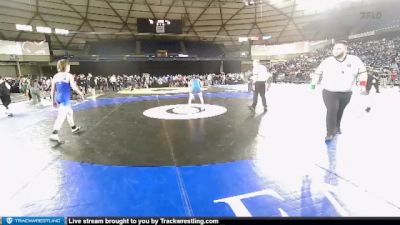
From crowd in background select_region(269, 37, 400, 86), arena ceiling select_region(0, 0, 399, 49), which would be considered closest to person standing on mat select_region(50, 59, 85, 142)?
crowd in background select_region(269, 37, 400, 86)

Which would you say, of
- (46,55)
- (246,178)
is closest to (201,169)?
(246,178)

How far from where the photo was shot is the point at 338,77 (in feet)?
12.3

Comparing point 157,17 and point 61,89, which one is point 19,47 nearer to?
point 157,17

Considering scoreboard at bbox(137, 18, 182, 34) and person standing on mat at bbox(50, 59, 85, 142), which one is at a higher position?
scoreboard at bbox(137, 18, 182, 34)

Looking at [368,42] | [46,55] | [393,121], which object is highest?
[46,55]

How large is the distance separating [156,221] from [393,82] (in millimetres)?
13047

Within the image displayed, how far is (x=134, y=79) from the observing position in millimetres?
20484

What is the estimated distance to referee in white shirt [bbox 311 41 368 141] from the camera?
12.1 ft

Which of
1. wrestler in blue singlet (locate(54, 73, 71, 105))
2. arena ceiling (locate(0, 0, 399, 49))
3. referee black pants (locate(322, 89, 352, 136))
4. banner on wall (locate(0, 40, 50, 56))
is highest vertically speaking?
arena ceiling (locate(0, 0, 399, 49))

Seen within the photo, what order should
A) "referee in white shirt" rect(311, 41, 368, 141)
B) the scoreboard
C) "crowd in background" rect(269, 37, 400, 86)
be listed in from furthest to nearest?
the scoreboard, "crowd in background" rect(269, 37, 400, 86), "referee in white shirt" rect(311, 41, 368, 141)

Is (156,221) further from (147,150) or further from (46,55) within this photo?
(46,55)

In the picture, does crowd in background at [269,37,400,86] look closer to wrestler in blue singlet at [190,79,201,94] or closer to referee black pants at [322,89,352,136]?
referee black pants at [322,89,352,136]

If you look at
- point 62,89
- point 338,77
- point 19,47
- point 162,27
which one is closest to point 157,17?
point 162,27

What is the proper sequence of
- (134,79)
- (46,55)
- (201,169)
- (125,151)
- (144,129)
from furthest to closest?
(46,55) → (134,79) → (144,129) → (125,151) → (201,169)
